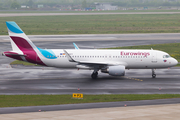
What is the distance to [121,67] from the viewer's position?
A: 129 feet

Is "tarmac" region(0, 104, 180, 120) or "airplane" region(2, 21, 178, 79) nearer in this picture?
"tarmac" region(0, 104, 180, 120)

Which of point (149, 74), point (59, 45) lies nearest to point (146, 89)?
point (149, 74)

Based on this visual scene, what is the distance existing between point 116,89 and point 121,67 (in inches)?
203

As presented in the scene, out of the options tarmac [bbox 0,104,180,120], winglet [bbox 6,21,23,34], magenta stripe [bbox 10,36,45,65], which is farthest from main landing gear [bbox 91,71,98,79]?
tarmac [bbox 0,104,180,120]

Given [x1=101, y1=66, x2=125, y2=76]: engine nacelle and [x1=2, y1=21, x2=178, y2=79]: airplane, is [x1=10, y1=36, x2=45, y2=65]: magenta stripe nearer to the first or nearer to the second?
[x1=2, y1=21, x2=178, y2=79]: airplane

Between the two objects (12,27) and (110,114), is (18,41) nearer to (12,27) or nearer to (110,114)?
(12,27)

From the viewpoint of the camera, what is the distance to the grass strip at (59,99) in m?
27.9

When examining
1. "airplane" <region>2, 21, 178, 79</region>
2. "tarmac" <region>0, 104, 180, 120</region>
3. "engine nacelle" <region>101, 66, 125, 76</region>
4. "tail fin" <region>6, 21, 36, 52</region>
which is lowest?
"tarmac" <region>0, 104, 180, 120</region>

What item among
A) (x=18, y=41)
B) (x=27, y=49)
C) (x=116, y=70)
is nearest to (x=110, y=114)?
(x=116, y=70)

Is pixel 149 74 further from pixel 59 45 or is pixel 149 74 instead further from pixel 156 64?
pixel 59 45

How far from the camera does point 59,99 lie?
2961 centimetres

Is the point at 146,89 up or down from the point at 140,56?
down

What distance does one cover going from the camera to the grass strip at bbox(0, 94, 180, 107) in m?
27.9

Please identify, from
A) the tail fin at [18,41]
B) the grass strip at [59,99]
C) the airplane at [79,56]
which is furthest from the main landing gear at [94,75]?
the grass strip at [59,99]
